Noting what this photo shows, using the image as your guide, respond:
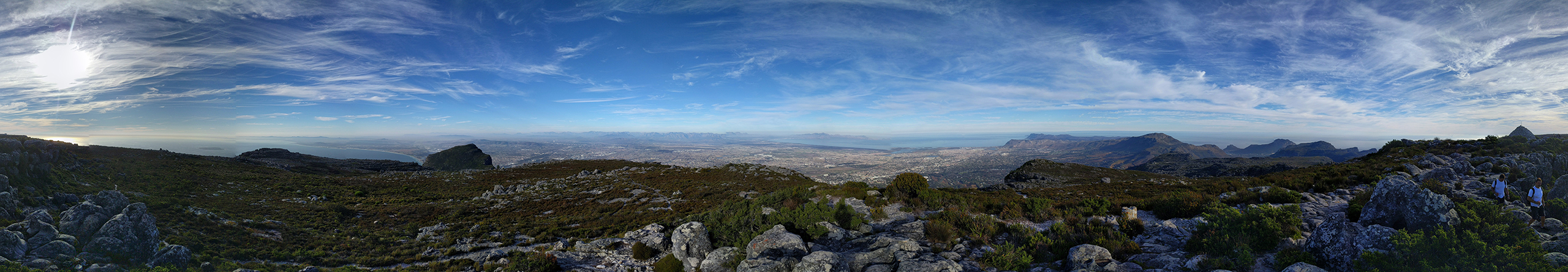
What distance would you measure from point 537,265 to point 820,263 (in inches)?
378

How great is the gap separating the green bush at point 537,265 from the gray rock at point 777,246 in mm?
6693

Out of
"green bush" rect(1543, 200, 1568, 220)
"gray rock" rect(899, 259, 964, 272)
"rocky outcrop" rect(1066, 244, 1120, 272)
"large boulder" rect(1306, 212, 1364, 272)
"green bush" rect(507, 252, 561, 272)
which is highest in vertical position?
"green bush" rect(1543, 200, 1568, 220)

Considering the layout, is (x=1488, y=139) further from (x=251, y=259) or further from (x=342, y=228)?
(x=342, y=228)

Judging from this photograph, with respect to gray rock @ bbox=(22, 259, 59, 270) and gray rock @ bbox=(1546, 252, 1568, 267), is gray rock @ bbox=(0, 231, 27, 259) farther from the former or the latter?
gray rock @ bbox=(1546, 252, 1568, 267)

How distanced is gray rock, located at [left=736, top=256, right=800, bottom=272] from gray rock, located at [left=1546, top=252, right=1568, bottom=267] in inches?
480

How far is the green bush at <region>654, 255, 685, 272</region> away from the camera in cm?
1293

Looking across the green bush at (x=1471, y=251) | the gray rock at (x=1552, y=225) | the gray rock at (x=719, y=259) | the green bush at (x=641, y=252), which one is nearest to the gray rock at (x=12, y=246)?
the green bush at (x=641, y=252)

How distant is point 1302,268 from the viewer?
6723mm

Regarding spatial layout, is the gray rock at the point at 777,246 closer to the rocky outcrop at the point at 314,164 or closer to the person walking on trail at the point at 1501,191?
the person walking on trail at the point at 1501,191

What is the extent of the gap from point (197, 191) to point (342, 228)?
14.4 meters

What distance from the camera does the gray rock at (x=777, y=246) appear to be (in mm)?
10688

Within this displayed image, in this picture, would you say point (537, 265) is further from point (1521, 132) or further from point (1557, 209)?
point (1521, 132)

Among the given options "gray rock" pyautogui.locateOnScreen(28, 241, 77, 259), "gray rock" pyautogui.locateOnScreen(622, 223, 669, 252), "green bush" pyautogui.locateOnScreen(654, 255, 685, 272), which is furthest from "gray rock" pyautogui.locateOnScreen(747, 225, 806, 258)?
"gray rock" pyautogui.locateOnScreen(28, 241, 77, 259)

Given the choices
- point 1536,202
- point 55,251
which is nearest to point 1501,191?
point 1536,202
